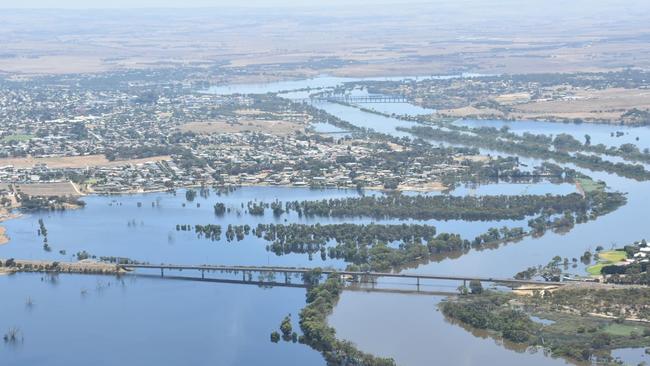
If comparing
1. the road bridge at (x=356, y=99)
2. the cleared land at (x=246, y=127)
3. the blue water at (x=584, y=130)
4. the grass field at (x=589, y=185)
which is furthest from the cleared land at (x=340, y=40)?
the grass field at (x=589, y=185)

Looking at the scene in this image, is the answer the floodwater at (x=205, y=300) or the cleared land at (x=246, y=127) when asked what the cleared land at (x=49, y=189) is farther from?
the cleared land at (x=246, y=127)

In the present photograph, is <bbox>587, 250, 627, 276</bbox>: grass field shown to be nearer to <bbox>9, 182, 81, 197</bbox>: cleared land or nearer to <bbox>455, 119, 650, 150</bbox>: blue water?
<bbox>455, 119, 650, 150</bbox>: blue water

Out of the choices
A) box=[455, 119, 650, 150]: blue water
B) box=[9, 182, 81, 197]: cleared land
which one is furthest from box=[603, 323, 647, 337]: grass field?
box=[455, 119, 650, 150]: blue water

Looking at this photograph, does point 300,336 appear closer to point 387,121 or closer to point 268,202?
point 268,202

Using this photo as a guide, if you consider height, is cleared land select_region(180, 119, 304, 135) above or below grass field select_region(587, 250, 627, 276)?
below

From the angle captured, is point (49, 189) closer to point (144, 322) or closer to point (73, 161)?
point (73, 161)

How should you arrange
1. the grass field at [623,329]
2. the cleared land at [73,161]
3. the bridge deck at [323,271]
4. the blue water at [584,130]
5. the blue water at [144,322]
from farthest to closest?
the blue water at [584,130]
the cleared land at [73,161]
the bridge deck at [323,271]
the blue water at [144,322]
the grass field at [623,329]

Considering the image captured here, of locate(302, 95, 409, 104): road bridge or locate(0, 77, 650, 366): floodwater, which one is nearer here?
locate(0, 77, 650, 366): floodwater
